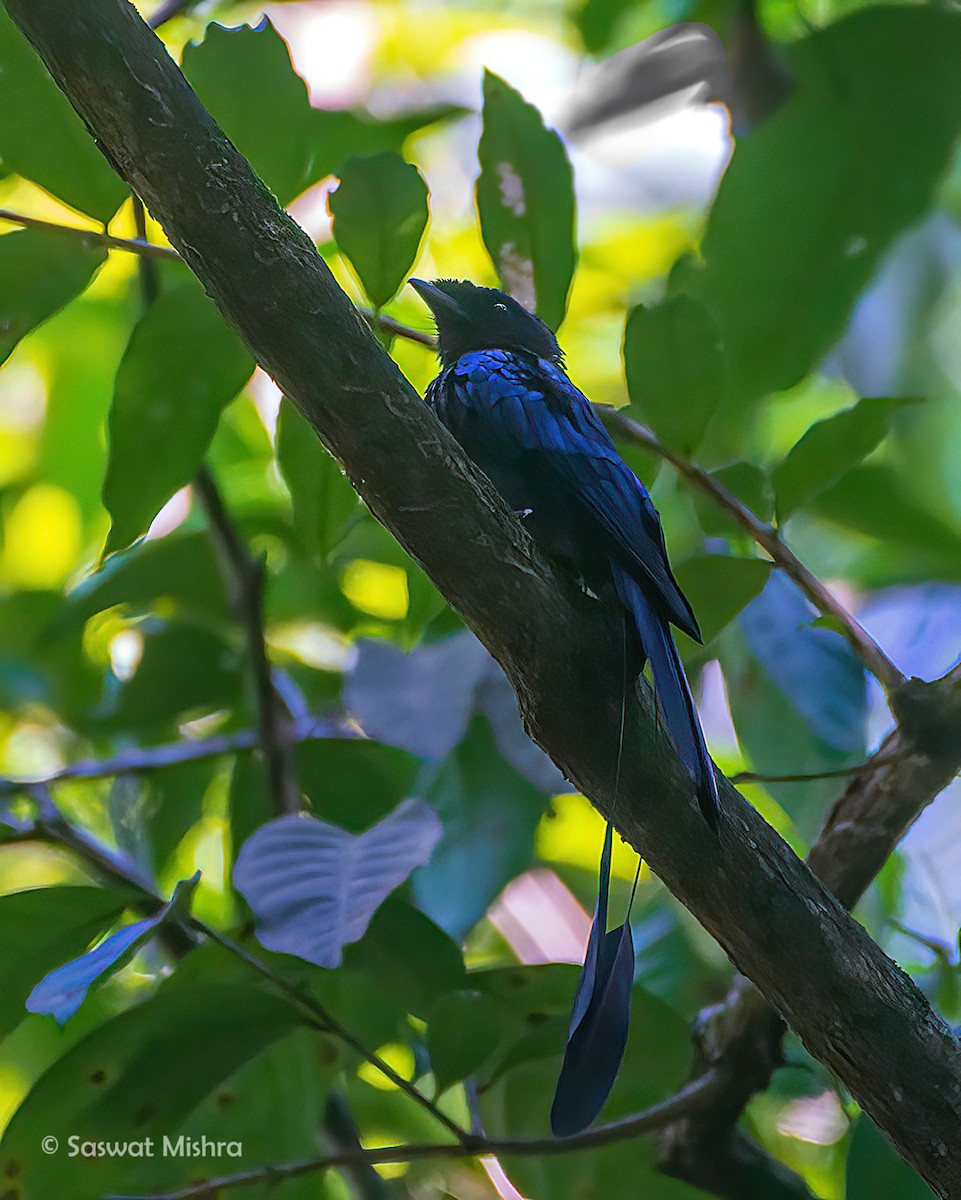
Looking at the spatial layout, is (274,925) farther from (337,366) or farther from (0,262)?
(0,262)

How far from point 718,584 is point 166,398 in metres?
0.87

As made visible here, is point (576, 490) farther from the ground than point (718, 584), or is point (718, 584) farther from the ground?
point (576, 490)

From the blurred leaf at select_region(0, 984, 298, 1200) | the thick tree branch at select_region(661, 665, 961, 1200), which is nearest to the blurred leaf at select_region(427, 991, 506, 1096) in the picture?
the blurred leaf at select_region(0, 984, 298, 1200)

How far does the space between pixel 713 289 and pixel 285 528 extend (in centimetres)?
101

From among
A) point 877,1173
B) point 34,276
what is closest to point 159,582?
point 34,276

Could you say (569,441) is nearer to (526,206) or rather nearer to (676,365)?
(676,365)

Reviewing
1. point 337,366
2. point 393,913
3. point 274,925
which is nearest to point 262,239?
point 337,366

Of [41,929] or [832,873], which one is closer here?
[41,929]

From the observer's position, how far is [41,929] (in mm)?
1672

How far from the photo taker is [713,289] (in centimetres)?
232

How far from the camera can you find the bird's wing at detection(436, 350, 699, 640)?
1729mm

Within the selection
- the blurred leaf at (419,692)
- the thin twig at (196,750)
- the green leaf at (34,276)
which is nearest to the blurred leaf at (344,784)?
the thin twig at (196,750)

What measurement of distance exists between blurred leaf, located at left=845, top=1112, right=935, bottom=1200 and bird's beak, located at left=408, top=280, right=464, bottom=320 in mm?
1658

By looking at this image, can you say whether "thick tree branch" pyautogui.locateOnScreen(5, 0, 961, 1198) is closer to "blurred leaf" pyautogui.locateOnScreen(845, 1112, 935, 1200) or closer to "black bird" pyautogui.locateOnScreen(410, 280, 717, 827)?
"black bird" pyautogui.locateOnScreen(410, 280, 717, 827)
